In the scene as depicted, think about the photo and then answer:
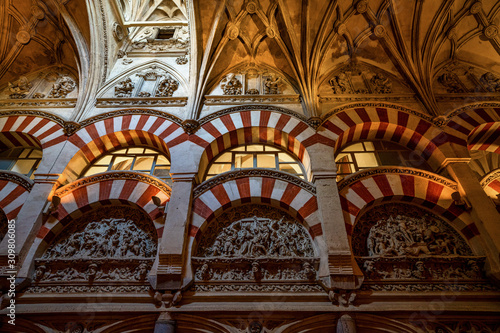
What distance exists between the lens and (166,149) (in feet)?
19.0

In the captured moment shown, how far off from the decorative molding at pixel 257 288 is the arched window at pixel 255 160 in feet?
7.24

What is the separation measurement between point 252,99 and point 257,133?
0.95 meters

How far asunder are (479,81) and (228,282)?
24.9 feet

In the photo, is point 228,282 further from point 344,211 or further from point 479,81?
point 479,81

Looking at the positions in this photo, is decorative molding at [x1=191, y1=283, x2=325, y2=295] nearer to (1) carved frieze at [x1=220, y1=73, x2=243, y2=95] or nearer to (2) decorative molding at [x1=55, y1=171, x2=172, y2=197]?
(2) decorative molding at [x1=55, y1=171, x2=172, y2=197]

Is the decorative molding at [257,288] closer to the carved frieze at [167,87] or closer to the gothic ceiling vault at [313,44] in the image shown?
the gothic ceiling vault at [313,44]

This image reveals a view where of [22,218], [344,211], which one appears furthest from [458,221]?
[22,218]

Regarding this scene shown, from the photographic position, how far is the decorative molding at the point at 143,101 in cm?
637

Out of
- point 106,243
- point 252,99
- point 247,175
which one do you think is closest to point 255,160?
point 247,175

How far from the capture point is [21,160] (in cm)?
597

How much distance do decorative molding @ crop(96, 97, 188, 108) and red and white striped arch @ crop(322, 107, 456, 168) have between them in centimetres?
342

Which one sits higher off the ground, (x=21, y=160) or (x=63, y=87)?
(x=63, y=87)

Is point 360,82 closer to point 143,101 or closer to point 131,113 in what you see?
point 143,101

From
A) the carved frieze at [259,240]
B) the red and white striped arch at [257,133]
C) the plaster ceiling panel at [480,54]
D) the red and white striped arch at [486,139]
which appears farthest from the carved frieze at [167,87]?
the plaster ceiling panel at [480,54]
